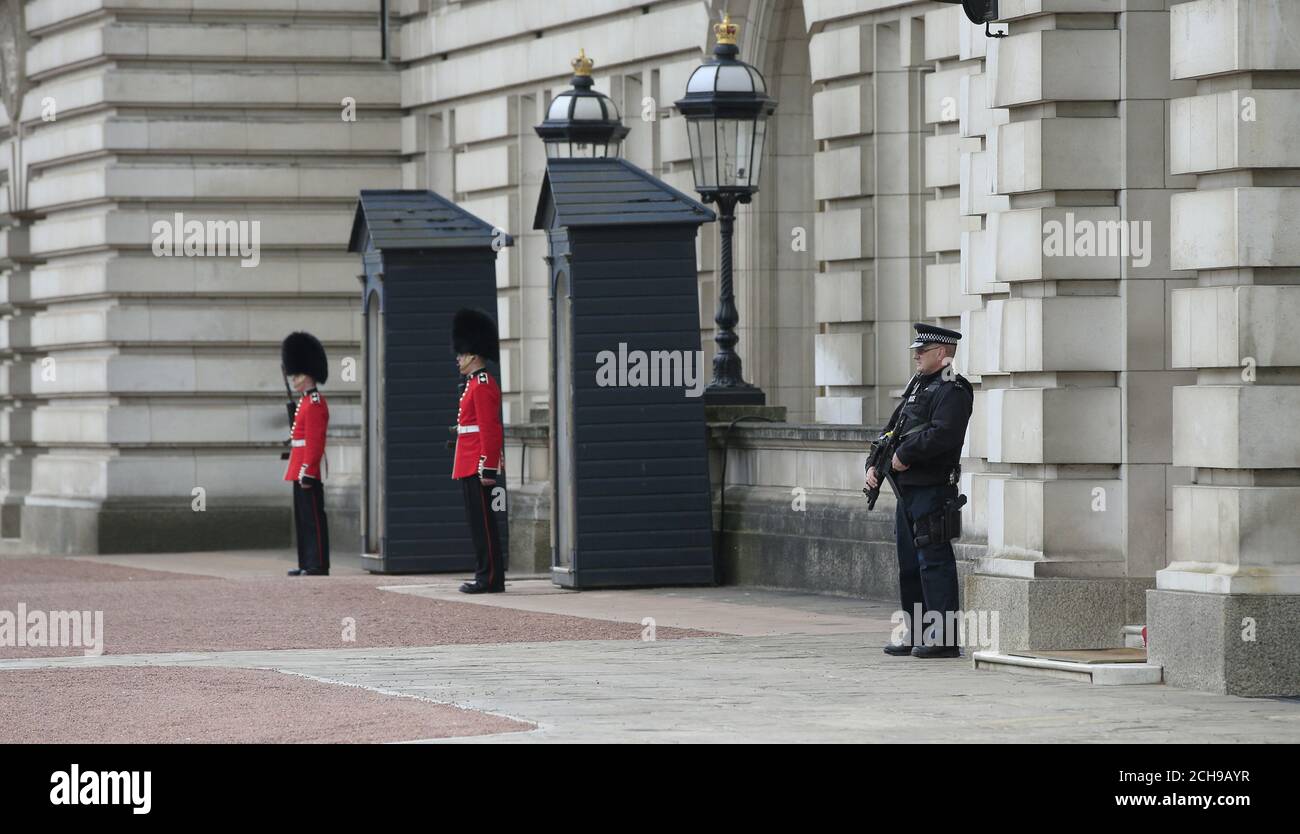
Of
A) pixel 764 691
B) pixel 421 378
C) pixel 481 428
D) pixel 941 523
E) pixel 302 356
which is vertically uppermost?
pixel 302 356

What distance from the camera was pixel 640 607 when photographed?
15844 mm

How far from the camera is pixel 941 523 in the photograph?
12.7 m

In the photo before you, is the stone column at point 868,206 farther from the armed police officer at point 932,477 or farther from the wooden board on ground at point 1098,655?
the wooden board on ground at point 1098,655

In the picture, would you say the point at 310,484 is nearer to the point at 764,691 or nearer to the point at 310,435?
the point at 310,435

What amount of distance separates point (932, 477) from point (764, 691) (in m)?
2.06

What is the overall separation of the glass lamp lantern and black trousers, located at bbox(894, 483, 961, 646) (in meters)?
4.44

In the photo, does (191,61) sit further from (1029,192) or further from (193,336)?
(1029,192)

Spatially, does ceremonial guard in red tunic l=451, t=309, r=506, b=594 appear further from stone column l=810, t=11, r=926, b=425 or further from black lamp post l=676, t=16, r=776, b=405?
stone column l=810, t=11, r=926, b=425

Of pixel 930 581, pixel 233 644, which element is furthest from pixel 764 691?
pixel 233 644

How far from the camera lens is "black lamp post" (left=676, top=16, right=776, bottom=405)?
667 inches

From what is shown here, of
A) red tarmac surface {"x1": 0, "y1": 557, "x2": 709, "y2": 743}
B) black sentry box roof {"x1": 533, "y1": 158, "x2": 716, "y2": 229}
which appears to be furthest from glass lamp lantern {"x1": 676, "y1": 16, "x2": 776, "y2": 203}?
red tarmac surface {"x1": 0, "y1": 557, "x2": 709, "y2": 743}
